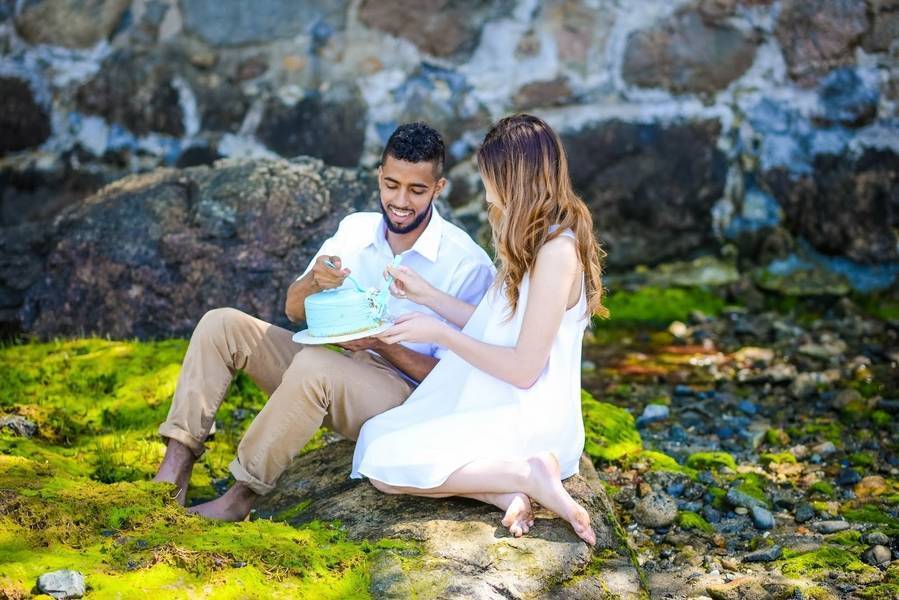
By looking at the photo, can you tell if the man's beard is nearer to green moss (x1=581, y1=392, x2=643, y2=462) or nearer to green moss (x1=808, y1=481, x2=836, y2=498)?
green moss (x1=581, y1=392, x2=643, y2=462)

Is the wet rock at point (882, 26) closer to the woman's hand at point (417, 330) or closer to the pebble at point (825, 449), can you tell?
the pebble at point (825, 449)

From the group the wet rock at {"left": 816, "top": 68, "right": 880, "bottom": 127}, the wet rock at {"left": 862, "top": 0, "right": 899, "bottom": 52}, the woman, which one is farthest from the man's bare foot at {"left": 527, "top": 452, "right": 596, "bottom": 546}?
the wet rock at {"left": 862, "top": 0, "right": 899, "bottom": 52}

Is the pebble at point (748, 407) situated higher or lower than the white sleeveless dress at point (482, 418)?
lower

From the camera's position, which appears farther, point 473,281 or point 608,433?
point 608,433

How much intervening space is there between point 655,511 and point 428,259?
1.19 metres

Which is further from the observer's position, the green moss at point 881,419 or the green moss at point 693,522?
the green moss at point 881,419

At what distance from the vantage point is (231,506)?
3.59 metres

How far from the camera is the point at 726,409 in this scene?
5273 millimetres

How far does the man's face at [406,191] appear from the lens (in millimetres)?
3801

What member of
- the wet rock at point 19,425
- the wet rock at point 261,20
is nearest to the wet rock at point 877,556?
the wet rock at point 19,425

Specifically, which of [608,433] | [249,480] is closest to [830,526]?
[608,433]

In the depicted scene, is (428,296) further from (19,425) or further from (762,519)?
(19,425)

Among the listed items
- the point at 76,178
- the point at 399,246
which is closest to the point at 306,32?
the point at 76,178

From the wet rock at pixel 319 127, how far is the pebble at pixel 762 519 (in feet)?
12.2
